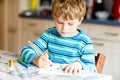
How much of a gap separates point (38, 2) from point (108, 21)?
1216 millimetres

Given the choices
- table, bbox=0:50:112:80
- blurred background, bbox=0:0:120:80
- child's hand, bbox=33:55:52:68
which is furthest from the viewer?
blurred background, bbox=0:0:120:80

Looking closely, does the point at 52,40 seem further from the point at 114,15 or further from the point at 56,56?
the point at 114,15

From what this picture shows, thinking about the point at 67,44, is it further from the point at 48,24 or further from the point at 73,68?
the point at 48,24

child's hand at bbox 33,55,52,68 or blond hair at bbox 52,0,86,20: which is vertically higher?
blond hair at bbox 52,0,86,20

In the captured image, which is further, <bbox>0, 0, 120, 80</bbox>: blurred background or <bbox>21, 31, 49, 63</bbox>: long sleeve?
<bbox>0, 0, 120, 80</bbox>: blurred background

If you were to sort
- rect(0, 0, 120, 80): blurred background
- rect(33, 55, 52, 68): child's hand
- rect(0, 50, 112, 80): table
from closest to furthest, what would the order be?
rect(0, 50, 112, 80): table
rect(33, 55, 52, 68): child's hand
rect(0, 0, 120, 80): blurred background

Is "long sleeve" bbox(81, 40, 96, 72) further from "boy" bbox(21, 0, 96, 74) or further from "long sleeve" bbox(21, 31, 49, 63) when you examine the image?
"long sleeve" bbox(21, 31, 49, 63)

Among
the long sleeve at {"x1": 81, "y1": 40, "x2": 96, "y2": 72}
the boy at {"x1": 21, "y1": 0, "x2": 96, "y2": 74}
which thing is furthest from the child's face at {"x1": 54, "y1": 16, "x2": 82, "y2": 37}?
the long sleeve at {"x1": 81, "y1": 40, "x2": 96, "y2": 72}

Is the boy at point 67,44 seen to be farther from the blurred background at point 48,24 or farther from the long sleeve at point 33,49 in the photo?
the blurred background at point 48,24

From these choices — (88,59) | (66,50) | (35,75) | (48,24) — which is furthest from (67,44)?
(48,24)

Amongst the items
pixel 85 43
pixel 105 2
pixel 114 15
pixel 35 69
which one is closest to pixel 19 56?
pixel 35 69

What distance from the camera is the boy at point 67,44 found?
1.17 m

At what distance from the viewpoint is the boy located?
46.2 inches

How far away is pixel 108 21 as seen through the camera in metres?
2.59
